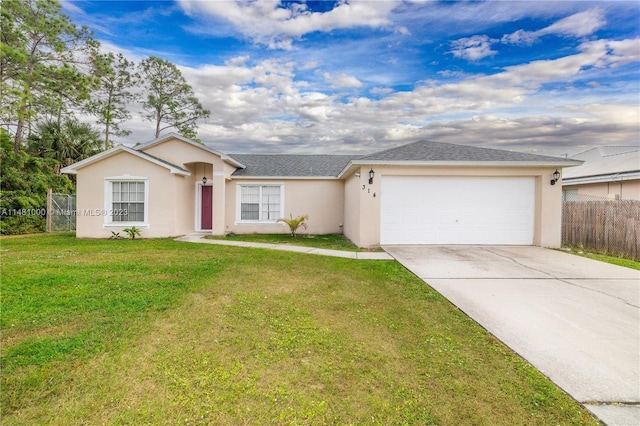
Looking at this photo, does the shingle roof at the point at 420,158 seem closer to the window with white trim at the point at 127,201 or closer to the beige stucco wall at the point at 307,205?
the beige stucco wall at the point at 307,205

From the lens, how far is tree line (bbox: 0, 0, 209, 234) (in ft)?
46.1

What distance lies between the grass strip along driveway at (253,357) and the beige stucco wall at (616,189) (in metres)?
13.1

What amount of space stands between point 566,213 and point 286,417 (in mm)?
13163

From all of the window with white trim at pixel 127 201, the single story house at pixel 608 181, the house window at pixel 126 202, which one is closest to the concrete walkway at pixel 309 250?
the house window at pixel 126 202

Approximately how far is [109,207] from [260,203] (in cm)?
607

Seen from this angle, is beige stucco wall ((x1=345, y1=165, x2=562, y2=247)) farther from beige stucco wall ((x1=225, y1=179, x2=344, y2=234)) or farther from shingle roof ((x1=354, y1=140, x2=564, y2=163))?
beige stucco wall ((x1=225, y1=179, x2=344, y2=234))

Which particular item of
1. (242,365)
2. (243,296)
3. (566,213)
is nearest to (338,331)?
(242,365)

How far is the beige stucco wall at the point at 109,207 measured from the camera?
1229 centimetres

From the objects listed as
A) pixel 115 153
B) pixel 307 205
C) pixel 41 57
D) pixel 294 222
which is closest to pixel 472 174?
pixel 294 222

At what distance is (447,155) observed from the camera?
10.5 metres

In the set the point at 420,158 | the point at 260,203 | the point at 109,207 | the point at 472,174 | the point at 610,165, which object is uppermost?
the point at 610,165

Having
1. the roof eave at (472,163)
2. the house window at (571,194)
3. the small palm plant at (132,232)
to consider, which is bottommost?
the small palm plant at (132,232)

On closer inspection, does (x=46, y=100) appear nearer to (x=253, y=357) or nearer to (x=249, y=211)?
(x=249, y=211)

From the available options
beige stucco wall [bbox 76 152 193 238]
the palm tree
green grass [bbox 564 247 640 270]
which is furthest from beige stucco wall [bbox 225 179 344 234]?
the palm tree
